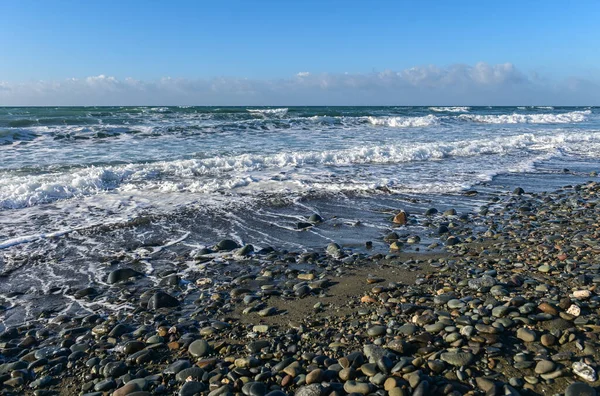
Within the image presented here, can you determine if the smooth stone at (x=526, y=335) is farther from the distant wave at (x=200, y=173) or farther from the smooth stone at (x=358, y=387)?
the distant wave at (x=200, y=173)

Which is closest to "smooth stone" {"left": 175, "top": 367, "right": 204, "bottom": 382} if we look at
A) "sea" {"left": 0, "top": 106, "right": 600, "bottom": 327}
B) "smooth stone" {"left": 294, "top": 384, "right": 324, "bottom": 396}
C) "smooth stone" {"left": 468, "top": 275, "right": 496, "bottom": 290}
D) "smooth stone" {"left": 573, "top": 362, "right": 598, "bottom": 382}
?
"smooth stone" {"left": 294, "top": 384, "right": 324, "bottom": 396}

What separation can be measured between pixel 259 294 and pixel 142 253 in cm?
208

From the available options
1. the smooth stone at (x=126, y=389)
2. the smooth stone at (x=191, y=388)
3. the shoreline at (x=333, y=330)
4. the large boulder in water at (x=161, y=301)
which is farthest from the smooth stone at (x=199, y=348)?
the large boulder in water at (x=161, y=301)

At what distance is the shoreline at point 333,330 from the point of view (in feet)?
8.88

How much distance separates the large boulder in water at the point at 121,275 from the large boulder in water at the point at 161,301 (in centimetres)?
79

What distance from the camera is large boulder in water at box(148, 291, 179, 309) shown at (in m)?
3.97

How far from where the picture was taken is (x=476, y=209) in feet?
25.0

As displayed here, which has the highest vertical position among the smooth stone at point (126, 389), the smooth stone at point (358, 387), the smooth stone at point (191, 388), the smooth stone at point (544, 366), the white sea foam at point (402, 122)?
the white sea foam at point (402, 122)

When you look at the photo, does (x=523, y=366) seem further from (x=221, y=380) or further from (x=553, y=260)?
(x=553, y=260)

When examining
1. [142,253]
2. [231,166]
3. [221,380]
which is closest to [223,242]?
[142,253]

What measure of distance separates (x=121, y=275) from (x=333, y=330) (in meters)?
2.54

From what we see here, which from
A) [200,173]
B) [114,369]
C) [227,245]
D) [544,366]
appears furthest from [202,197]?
[544,366]

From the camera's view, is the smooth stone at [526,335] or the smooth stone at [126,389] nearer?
the smooth stone at [126,389]

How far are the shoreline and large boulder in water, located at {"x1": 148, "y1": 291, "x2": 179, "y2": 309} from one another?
0.01 m
